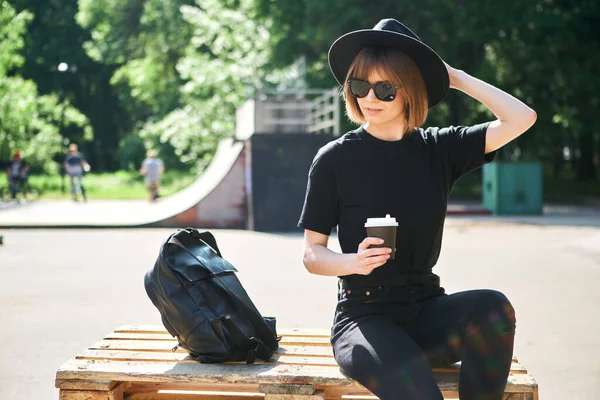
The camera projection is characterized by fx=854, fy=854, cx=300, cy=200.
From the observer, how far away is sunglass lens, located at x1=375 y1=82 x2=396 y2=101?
3.40 metres

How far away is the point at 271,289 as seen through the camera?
8.88 metres

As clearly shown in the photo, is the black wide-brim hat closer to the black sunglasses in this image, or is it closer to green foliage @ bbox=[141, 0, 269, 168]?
the black sunglasses

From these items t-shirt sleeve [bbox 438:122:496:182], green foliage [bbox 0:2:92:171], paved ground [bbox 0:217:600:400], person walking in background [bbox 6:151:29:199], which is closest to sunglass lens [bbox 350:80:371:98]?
t-shirt sleeve [bbox 438:122:496:182]

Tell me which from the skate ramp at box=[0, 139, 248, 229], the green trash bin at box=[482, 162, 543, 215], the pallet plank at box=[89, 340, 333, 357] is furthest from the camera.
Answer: the green trash bin at box=[482, 162, 543, 215]

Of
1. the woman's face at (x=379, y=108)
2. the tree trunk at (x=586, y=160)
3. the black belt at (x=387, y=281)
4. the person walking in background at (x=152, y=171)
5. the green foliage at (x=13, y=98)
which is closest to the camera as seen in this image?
the black belt at (x=387, y=281)

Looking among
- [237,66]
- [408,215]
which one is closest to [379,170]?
[408,215]

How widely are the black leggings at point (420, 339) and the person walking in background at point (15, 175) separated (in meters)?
25.6

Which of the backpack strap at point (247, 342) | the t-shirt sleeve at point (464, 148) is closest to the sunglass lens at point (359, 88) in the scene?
the t-shirt sleeve at point (464, 148)

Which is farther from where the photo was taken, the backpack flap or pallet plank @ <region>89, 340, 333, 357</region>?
pallet plank @ <region>89, 340, 333, 357</region>

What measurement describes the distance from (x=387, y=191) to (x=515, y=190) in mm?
19209

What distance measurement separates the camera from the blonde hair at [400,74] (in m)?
3.41

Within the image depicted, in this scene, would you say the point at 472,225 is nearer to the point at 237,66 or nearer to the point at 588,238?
the point at 588,238

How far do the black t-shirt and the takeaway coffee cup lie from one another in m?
0.29

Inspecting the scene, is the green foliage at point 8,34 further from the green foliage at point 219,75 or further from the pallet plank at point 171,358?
the pallet plank at point 171,358
